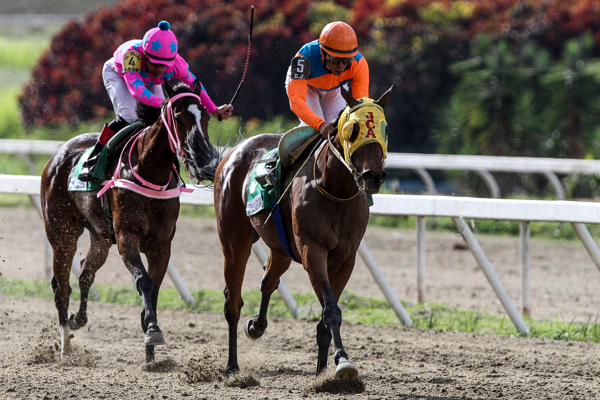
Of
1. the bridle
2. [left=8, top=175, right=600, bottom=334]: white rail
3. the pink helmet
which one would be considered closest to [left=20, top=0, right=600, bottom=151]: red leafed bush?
[left=8, top=175, right=600, bottom=334]: white rail

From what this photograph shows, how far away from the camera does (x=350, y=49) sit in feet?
15.3

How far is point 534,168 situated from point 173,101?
5889mm

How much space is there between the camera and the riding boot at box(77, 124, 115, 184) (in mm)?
5488

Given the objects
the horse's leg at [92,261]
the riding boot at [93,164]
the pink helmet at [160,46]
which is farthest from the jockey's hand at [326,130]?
the horse's leg at [92,261]

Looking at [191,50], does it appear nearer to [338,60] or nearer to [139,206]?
[139,206]

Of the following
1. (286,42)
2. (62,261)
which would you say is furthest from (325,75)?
(286,42)

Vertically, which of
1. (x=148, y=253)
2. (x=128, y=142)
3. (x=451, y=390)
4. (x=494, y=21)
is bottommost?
(x=451, y=390)

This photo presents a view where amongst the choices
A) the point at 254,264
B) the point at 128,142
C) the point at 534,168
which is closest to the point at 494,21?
the point at 534,168

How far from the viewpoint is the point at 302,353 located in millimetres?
5625

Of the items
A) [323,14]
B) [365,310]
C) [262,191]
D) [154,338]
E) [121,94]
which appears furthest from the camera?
[323,14]

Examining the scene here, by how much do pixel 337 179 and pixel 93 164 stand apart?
6.29 feet

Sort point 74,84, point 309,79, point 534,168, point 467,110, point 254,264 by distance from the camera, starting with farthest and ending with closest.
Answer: point 74,84 → point 467,110 → point 534,168 → point 254,264 → point 309,79

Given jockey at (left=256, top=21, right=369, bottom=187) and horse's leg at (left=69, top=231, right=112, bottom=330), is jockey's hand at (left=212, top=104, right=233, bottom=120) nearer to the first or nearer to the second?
jockey at (left=256, top=21, right=369, bottom=187)

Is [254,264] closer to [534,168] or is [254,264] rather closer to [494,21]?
[534,168]
